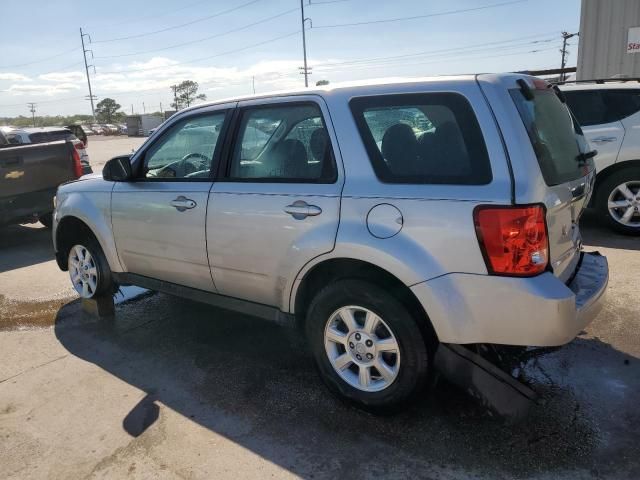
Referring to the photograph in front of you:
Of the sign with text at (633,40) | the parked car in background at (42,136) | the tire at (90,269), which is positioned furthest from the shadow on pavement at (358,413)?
the sign with text at (633,40)

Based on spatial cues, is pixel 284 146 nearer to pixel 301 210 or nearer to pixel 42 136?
pixel 301 210

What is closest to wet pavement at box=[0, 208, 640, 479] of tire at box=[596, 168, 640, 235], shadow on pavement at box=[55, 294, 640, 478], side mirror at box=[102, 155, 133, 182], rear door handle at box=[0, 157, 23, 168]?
shadow on pavement at box=[55, 294, 640, 478]

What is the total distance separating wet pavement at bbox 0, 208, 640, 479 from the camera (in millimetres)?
2668

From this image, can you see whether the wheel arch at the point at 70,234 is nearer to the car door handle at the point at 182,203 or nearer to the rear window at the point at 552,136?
the car door handle at the point at 182,203

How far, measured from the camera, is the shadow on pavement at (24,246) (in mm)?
6977

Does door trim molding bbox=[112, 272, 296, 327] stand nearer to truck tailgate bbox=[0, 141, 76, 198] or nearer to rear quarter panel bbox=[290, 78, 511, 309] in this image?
rear quarter panel bbox=[290, 78, 511, 309]

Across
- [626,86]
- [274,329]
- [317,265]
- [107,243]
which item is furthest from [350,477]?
[626,86]

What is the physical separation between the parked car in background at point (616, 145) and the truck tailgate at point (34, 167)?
23.0 ft

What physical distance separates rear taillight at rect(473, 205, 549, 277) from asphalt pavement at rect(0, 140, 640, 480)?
3.13 ft

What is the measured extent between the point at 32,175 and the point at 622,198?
7.72m

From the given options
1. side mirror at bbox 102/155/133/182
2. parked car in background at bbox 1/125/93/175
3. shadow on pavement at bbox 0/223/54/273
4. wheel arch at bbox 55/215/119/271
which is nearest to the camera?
side mirror at bbox 102/155/133/182

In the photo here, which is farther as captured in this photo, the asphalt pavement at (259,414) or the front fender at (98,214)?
the front fender at (98,214)

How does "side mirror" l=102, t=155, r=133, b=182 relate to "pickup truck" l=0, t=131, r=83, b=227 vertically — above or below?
above

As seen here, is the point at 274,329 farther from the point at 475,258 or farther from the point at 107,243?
the point at 475,258
